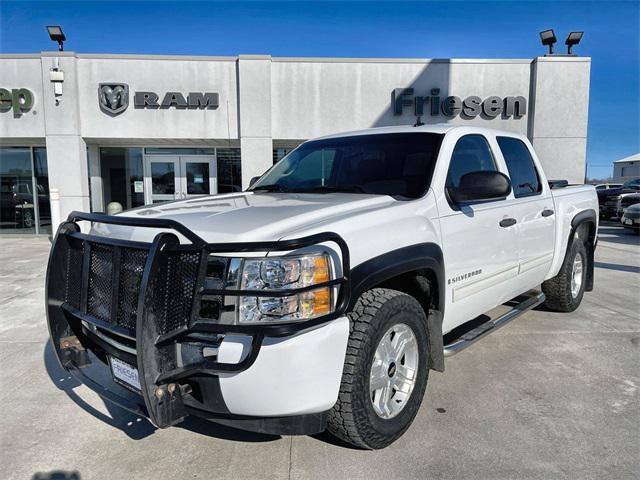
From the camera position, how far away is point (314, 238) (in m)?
2.18

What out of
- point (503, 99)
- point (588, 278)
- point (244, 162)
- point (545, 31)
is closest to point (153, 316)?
point (588, 278)

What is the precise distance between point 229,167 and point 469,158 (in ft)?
39.1

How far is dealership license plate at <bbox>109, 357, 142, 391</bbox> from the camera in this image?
2402mm

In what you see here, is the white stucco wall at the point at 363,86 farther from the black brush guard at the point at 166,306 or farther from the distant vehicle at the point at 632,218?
the black brush guard at the point at 166,306

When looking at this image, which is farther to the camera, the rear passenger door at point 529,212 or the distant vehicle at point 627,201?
the distant vehicle at point 627,201

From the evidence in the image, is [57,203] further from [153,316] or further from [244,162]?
[153,316]

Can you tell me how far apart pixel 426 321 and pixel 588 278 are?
4097 mm

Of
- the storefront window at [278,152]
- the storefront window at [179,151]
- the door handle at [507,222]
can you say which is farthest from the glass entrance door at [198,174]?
the door handle at [507,222]

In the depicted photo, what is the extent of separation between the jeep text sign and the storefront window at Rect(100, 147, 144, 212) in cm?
231

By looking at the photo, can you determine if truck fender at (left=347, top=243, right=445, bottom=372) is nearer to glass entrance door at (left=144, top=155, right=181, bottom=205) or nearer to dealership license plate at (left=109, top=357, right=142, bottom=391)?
dealership license plate at (left=109, top=357, right=142, bottom=391)

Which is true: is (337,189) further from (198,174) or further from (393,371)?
(198,174)

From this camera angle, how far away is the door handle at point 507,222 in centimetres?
380

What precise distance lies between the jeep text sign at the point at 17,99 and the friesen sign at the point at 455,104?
10.1 meters

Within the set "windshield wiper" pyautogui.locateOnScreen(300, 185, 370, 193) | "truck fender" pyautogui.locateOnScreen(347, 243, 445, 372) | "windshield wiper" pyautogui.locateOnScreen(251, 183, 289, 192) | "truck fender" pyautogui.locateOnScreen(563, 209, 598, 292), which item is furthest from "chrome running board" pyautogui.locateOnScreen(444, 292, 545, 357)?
"windshield wiper" pyautogui.locateOnScreen(251, 183, 289, 192)
